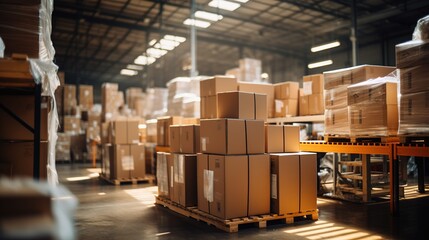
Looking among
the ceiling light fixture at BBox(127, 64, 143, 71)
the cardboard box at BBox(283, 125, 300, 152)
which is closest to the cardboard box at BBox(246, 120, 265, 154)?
the cardboard box at BBox(283, 125, 300, 152)

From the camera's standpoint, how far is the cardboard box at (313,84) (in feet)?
26.2

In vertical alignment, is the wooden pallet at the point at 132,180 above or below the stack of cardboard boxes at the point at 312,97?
below

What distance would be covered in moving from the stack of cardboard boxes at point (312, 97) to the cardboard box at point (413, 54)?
120 inches

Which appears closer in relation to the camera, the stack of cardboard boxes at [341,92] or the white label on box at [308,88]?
the stack of cardboard boxes at [341,92]

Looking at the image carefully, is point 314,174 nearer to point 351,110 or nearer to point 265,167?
point 265,167

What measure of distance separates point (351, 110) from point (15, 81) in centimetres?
483

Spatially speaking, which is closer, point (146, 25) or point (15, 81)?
point (15, 81)

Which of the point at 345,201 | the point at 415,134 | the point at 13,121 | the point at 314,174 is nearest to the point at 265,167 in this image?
the point at 314,174

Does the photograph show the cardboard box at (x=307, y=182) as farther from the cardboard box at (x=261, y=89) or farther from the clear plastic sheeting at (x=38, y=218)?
the clear plastic sheeting at (x=38, y=218)

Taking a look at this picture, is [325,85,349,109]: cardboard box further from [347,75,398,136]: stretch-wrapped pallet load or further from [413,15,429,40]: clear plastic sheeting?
[413,15,429,40]: clear plastic sheeting

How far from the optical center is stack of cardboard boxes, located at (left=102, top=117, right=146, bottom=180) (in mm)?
9297

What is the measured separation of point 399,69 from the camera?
4.95 meters

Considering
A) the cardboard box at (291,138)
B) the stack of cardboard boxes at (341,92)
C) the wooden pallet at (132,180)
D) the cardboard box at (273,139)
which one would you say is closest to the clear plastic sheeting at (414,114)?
the stack of cardboard boxes at (341,92)

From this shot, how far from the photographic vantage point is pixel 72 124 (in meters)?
16.0
